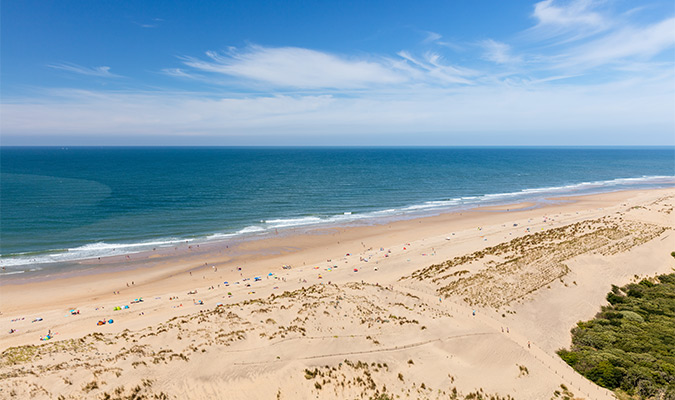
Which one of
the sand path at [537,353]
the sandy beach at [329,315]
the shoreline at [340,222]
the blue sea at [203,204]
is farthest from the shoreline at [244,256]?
the sand path at [537,353]

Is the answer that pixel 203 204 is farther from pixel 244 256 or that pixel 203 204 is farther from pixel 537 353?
pixel 537 353

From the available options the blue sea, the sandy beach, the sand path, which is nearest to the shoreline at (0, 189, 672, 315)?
the sandy beach

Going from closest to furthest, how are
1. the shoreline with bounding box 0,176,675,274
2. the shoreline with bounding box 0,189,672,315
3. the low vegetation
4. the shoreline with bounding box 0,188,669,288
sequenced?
the low vegetation, the shoreline with bounding box 0,189,672,315, the shoreline with bounding box 0,188,669,288, the shoreline with bounding box 0,176,675,274

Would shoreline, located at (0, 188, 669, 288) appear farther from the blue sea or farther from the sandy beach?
the blue sea

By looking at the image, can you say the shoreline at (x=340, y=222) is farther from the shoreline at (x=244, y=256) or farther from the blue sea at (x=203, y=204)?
the shoreline at (x=244, y=256)

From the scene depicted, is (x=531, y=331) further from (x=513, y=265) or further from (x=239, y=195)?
(x=239, y=195)

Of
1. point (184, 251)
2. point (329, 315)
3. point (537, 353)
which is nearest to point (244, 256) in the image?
point (184, 251)
